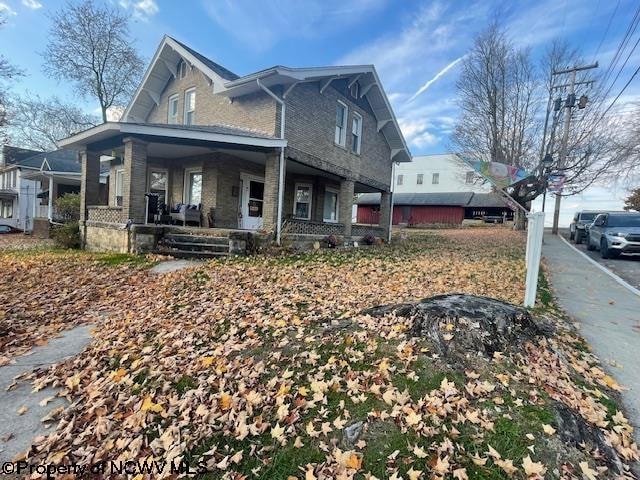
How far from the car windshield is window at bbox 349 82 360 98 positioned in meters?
12.0

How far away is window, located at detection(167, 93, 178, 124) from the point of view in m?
15.8

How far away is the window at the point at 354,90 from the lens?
15.2m

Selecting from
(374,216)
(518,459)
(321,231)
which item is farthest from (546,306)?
(374,216)

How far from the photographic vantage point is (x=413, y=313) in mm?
4348

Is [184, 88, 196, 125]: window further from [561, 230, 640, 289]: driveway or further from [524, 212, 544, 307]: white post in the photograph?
[561, 230, 640, 289]: driveway

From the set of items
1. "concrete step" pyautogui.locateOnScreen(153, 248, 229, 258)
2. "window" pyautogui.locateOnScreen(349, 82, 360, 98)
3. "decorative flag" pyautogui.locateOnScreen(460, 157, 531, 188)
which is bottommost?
"concrete step" pyautogui.locateOnScreen(153, 248, 229, 258)

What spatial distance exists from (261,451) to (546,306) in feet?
19.3

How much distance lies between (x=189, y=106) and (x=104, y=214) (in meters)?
6.16

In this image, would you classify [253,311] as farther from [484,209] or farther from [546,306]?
[484,209]

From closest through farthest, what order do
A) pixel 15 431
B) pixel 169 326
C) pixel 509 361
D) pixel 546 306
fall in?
pixel 15 431 < pixel 509 361 < pixel 169 326 < pixel 546 306

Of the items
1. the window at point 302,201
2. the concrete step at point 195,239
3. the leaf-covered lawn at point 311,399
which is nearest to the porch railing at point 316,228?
the concrete step at point 195,239

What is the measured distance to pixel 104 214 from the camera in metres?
11.9

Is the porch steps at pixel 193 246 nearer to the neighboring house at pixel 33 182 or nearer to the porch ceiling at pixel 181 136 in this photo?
the porch ceiling at pixel 181 136

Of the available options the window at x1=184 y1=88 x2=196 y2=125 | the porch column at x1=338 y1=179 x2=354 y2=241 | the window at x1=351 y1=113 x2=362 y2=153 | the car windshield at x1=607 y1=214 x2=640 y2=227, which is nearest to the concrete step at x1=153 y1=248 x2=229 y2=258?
the porch column at x1=338 y1=179 x2=354 y2=241
